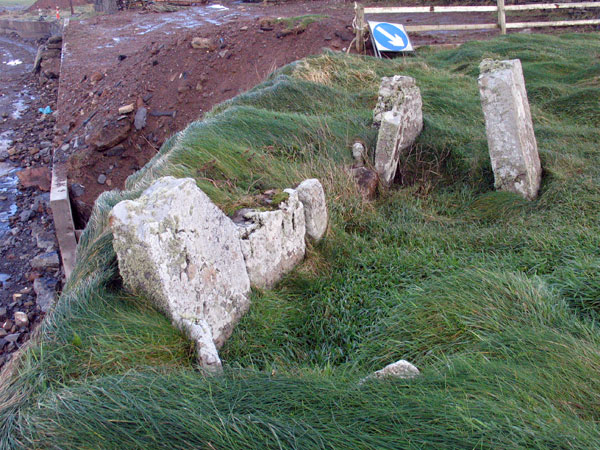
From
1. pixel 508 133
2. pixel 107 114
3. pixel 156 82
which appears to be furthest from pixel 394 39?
pixel 508 133

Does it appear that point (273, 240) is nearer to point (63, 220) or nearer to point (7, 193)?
point (63, 220)

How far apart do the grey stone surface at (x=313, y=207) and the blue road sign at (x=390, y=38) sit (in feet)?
23.2

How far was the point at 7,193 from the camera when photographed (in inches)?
402

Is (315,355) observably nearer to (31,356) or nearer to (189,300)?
(189,300)

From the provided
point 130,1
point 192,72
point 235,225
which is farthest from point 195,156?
point 130,1

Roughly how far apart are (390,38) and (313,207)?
7904 mm

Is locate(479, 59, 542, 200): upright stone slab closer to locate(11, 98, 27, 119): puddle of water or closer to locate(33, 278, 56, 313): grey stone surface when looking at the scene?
locate(33, 278, 56, 313): grey stone surface

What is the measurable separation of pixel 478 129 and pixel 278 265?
348cm

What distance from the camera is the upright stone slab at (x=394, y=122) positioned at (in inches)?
203

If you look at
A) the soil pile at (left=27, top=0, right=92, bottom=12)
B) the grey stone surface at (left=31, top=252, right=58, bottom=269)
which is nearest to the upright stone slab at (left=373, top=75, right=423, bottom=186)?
the grey stone surface at (left=31, top=252, right=58, bottom=269)

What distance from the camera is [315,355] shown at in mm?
3148

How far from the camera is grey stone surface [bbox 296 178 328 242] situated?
4.11 m

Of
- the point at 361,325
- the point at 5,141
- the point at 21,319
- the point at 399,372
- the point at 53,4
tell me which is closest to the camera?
the point at 399,372

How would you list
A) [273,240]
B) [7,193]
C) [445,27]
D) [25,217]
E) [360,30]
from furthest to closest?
[445,27] → [360,30] → [7,193] → [25,217] → [273,240]
